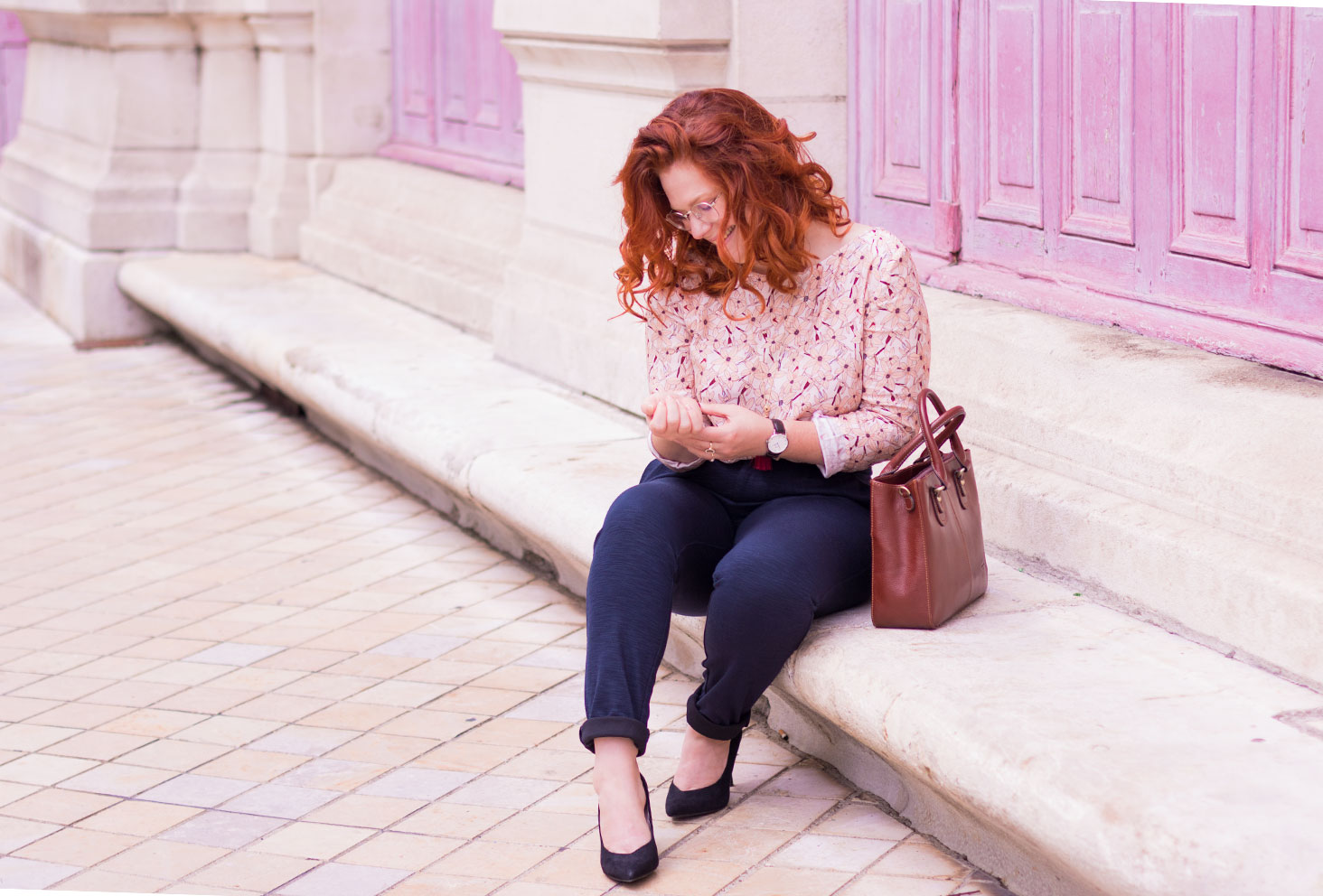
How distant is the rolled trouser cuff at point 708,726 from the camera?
9.43ft

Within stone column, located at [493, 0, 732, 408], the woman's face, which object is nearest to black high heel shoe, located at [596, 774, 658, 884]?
the woman's face

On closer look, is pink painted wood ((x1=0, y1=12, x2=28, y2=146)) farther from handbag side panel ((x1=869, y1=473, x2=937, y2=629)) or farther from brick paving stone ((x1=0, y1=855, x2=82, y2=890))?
handbag side panel ((x1=869, y1=473, x2=937, y2=629))

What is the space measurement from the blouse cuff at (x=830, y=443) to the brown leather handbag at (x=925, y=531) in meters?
0.10

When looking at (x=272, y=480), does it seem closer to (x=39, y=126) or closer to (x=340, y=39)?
(x=340, y=39)

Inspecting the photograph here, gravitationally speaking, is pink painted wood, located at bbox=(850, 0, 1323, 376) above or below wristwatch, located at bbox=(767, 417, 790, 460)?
above

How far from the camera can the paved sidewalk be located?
2.80m

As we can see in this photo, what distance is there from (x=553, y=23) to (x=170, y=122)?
12.3ft

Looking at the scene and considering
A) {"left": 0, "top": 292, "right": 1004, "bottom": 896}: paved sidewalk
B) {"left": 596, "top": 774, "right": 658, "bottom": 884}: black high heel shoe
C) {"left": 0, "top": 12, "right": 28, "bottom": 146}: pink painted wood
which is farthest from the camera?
{"left": 0, "top": 12, "right": 28, "bottom": 146}: pink painted wood

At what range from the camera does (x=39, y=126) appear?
9.20 m

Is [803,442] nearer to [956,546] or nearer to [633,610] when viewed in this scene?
[956,546]

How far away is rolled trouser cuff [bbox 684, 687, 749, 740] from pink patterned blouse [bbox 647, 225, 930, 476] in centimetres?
45

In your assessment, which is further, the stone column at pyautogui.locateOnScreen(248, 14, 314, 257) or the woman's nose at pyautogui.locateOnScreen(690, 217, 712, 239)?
the stone column at pyautogui.locateOnScreen(248, 14, 314, 257)

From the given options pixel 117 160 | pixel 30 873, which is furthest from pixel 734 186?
pixel 117 160

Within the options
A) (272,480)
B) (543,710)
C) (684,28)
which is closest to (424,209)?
(272,480)
